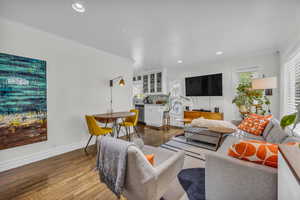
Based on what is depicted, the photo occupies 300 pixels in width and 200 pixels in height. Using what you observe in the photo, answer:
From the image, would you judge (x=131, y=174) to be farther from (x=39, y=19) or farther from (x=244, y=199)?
(x=39, y=19)

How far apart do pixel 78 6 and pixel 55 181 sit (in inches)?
95.6

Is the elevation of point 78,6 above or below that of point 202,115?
above

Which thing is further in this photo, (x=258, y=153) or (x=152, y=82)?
(x=152, y=82)

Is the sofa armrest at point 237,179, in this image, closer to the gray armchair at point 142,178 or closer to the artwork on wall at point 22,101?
the gray armchair at point 142,178

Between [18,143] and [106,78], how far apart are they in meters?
2.15

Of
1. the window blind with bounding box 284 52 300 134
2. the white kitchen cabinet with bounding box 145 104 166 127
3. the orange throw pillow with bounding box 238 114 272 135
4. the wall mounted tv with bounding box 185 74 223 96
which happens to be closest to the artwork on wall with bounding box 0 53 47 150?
the white kitchen cabinet with bounding box 145 104 166 127

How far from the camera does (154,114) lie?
5035 mm

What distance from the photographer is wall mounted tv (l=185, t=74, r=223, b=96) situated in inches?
162

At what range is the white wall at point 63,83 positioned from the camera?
2.14 meters

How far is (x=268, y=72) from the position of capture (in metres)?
3.41

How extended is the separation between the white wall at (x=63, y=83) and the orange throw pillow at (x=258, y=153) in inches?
119

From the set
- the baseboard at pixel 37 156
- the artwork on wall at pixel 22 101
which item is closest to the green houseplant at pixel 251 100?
the baseboard at pixel 37 156

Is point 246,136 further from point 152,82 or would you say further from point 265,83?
point 152,82

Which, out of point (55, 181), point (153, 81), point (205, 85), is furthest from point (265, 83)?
point (55, 181)
